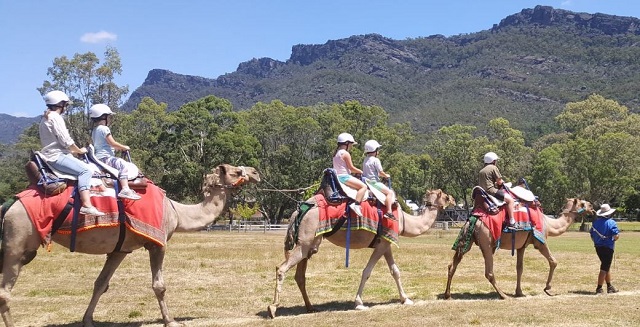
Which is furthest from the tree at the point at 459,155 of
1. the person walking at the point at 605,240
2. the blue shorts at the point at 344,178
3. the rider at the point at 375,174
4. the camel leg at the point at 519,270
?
the blue shorts at the point at 344,178

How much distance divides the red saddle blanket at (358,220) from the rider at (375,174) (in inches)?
7.4

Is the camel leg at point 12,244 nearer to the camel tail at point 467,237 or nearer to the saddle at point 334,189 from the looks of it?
the saddle at point 334,189

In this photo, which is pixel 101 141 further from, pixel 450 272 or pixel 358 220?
pixel 450 272

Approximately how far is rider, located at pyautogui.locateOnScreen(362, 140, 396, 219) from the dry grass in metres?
2.17

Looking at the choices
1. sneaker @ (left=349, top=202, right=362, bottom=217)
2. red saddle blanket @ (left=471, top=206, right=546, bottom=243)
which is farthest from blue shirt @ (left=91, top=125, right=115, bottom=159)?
red saddle blanket @ (left=471, top=206, right=546, bottom=243)

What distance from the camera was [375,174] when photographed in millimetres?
13094

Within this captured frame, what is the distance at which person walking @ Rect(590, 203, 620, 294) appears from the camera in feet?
48.3

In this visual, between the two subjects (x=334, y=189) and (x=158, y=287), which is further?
(x=334, y=189)

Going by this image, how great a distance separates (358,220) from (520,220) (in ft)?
15.0

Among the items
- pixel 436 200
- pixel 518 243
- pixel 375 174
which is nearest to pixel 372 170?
pixel 375 174

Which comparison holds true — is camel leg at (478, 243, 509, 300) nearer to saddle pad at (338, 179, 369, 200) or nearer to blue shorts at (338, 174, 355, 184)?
saddle pad at (338, 179, 369, 200)

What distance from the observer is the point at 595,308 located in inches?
480

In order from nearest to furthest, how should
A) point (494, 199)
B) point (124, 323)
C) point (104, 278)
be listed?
point (104, 278), point (124, 323), point (494, 199)

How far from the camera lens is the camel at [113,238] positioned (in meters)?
9.30
